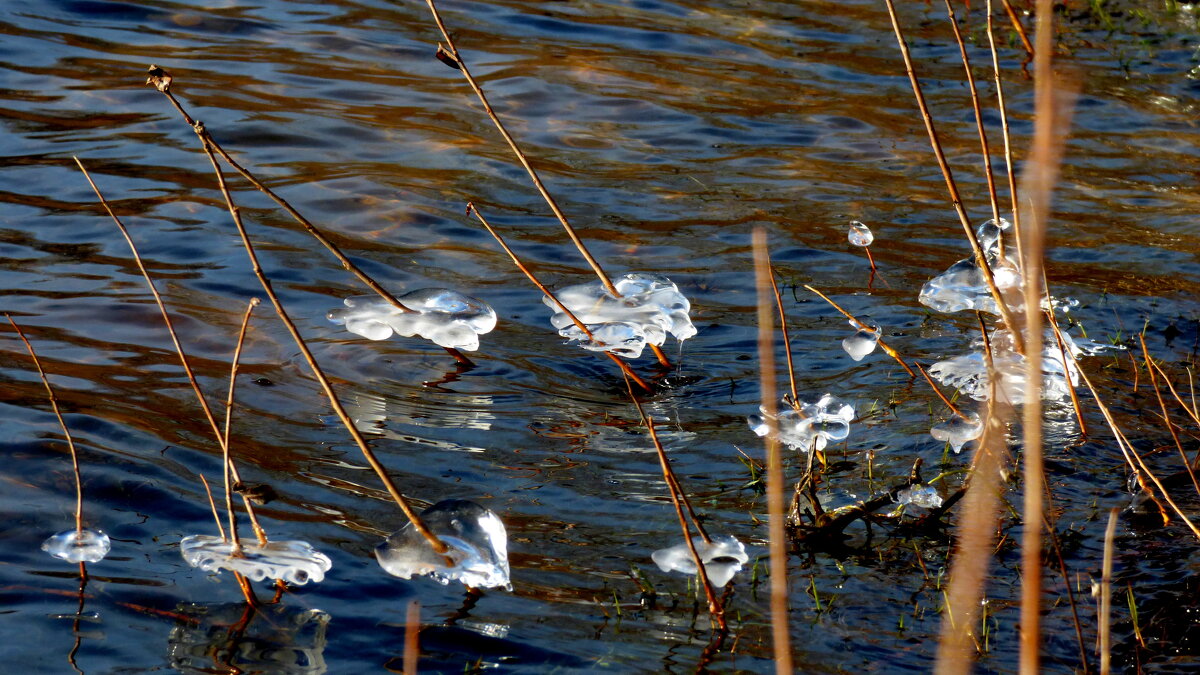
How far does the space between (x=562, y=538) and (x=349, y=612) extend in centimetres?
66

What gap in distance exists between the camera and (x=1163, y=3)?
10031mm

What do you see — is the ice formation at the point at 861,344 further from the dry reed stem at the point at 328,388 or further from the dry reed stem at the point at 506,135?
the dry reed stem at the point at 328,388

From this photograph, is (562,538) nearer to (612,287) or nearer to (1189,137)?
(612,287)

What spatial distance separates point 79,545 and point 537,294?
2757 millimetres

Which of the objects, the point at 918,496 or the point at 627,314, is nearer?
the point at 918,496

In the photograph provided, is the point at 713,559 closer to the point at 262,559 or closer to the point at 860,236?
the point at 262,559

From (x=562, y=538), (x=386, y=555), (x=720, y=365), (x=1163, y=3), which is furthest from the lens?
(x=1163, y=3)

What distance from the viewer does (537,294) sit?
5449mm

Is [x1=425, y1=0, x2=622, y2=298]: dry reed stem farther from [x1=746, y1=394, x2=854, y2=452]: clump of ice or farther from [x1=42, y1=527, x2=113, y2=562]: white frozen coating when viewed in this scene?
[x1=42, y1=527, x2=113, y2=562]: white frozen coating

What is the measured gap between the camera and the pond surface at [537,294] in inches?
115

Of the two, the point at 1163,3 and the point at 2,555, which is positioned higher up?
the point at 1163,3

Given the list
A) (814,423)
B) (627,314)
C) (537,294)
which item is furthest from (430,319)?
(537,294)

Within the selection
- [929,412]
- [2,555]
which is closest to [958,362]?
[929,412]

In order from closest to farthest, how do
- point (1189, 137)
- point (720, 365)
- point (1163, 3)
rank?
1. point (720, 365)
2. point (1189, 137)
3. point (1163, 3)
